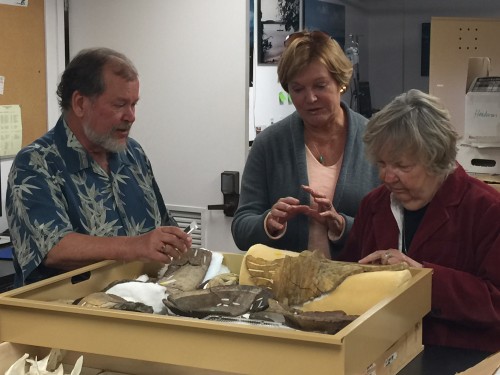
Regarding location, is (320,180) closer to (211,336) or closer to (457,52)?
(211,336)

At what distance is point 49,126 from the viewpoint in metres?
3.83

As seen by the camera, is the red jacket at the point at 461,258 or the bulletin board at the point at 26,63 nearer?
the red jacket at the point at 461,258

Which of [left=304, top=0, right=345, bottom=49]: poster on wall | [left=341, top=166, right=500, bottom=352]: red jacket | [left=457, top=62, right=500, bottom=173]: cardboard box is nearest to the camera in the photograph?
[left=341, top=166, right=500, bottom=352]: red jacket

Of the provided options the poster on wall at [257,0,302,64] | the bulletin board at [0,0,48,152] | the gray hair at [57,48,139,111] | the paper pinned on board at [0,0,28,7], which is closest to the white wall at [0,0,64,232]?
the bulletin board at [0,0,48,152]

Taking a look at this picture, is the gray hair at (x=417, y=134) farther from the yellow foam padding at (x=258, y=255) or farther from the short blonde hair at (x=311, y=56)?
the short blonde hair at (x=311, y=56)

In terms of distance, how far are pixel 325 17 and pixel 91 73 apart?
234 cm

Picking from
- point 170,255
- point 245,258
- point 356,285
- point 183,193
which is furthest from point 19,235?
point 183,193

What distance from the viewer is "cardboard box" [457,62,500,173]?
3.27 metres

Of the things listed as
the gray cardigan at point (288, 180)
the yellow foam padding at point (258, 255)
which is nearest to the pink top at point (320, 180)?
the gray cardigan at point (288, 180)

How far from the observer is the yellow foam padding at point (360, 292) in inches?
62.0

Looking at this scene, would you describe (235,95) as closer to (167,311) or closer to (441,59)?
(441,59)

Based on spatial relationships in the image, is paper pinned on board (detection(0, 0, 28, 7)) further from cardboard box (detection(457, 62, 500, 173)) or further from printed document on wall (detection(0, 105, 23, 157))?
cardboard box (detection(457, 62, 500, 173))

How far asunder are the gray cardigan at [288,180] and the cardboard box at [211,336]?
0.75 m

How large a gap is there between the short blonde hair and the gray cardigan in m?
0.16
